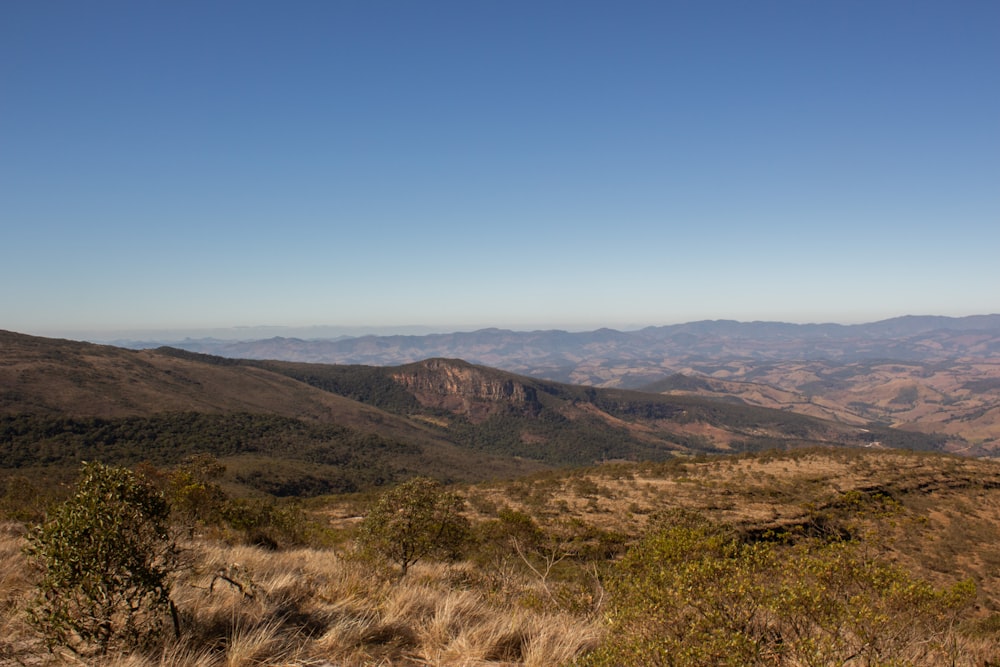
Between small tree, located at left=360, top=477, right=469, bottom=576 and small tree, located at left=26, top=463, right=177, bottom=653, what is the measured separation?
28.5ft

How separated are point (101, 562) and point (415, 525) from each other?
10486 mm

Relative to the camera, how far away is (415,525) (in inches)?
571

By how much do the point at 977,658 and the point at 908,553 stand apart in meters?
22.6

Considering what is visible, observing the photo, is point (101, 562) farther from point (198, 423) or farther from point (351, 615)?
point (198, 423)

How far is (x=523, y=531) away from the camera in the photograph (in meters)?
20.4

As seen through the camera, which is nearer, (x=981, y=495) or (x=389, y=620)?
(x=389, y=620)

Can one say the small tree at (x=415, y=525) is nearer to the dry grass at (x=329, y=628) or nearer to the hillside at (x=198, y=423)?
the dry grass at (x=329, y=628)

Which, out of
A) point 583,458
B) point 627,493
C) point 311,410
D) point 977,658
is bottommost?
point 583,458

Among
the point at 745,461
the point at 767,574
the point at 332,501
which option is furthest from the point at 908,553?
the point at 332,501

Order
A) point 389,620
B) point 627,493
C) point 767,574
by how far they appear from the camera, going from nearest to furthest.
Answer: point 389,620, point 767,574, point 627,493

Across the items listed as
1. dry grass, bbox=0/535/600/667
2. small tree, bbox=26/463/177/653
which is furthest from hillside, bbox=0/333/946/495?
small tree, bbox=26/463/177/653

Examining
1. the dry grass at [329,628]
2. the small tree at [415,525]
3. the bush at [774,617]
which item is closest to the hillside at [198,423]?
the small tree at [415,525]

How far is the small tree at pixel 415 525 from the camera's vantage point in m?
14.1

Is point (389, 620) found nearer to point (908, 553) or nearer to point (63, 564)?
point (63, 564)
